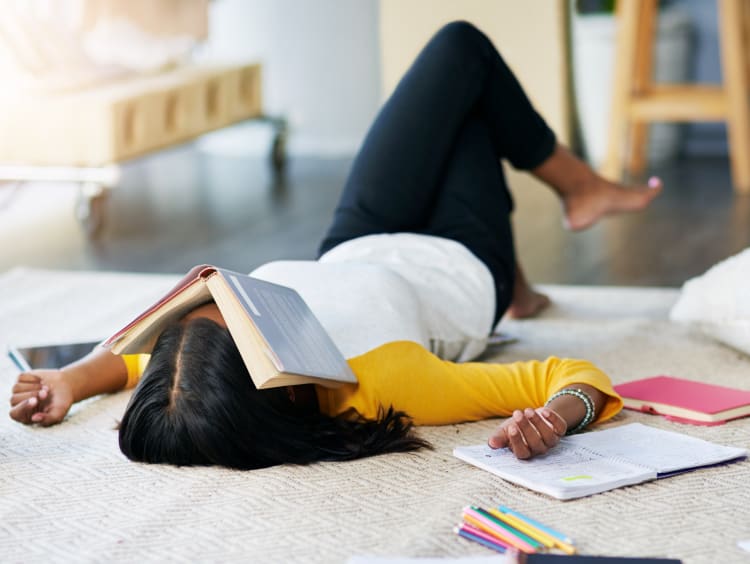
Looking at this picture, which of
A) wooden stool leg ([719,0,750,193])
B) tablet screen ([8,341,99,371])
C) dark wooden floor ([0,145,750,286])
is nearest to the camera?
tablet screen ([8,341,99,371])

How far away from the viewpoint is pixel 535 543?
3.10ft

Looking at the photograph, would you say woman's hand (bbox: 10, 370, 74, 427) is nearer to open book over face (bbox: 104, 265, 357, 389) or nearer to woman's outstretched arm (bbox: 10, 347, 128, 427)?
woman's outstretched arm (bbox: 10, 347, 128, 427)

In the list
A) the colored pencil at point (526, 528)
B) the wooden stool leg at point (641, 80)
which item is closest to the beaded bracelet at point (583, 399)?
the colored pencil at point (526, 528)

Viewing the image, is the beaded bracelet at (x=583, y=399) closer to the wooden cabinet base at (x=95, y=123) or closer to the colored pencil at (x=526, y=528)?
the colored pencil at (x=526, y=528)

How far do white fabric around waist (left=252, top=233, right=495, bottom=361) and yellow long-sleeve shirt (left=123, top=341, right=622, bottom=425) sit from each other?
0.10 ft

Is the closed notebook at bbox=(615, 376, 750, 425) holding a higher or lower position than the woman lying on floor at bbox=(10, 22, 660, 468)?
lower

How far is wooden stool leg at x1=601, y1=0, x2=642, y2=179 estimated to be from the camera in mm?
3246

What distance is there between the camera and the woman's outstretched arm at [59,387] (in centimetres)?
133

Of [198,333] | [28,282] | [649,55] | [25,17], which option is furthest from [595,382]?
[649,55]

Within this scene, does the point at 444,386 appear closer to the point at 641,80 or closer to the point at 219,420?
the point at 219,420

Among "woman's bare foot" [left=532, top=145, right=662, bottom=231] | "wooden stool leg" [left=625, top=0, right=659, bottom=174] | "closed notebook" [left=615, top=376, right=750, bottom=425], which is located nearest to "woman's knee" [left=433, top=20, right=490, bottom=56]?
"woman's bare foot" [left=532, top=145, right=662, bottom=231]

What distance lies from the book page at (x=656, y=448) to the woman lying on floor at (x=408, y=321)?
0.10 feet

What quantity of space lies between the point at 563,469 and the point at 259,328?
35cm

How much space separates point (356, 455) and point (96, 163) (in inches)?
71.1
